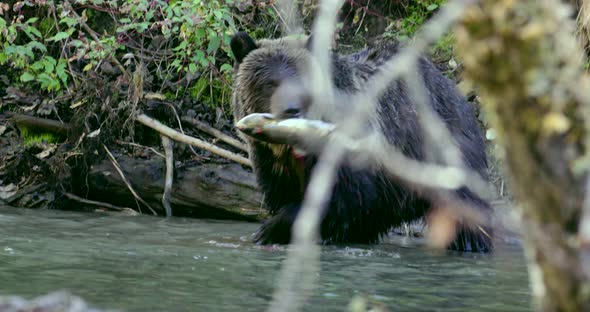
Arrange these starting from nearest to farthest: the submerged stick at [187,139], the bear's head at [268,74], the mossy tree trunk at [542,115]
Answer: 1. the mossy tree trunk at [542,115]
2. the bear's head at [268,74]
3. the submerged stick at [187,139]

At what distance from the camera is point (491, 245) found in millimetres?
7379

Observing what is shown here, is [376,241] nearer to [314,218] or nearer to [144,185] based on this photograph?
[144,185]

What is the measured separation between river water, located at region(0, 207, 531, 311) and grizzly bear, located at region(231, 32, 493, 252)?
0.27 meters

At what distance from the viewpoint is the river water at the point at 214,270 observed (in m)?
4.46

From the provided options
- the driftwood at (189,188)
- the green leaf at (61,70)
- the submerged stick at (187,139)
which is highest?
the green leaf at (61,70)

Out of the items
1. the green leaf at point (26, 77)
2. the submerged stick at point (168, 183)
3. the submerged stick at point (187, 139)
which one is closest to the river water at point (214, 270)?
the submerged stick at point (168, 183)

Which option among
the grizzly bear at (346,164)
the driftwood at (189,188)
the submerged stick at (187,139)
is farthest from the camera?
the submerged stick at (187,139)

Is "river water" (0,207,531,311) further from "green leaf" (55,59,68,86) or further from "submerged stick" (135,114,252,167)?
"green leaf" (55,59,68,86)

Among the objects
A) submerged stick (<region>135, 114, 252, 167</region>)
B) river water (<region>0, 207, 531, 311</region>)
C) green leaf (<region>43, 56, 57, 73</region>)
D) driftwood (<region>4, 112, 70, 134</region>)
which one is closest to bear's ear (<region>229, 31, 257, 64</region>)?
river water (<region>0, 207, 531, 311</region>)

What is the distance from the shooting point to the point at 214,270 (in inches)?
212

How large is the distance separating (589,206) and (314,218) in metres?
0.62

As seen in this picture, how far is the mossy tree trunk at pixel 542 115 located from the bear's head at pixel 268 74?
451 centimetres

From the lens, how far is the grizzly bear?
22.7ft

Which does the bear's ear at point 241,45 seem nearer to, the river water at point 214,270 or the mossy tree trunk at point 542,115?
the river water at point 214,270
